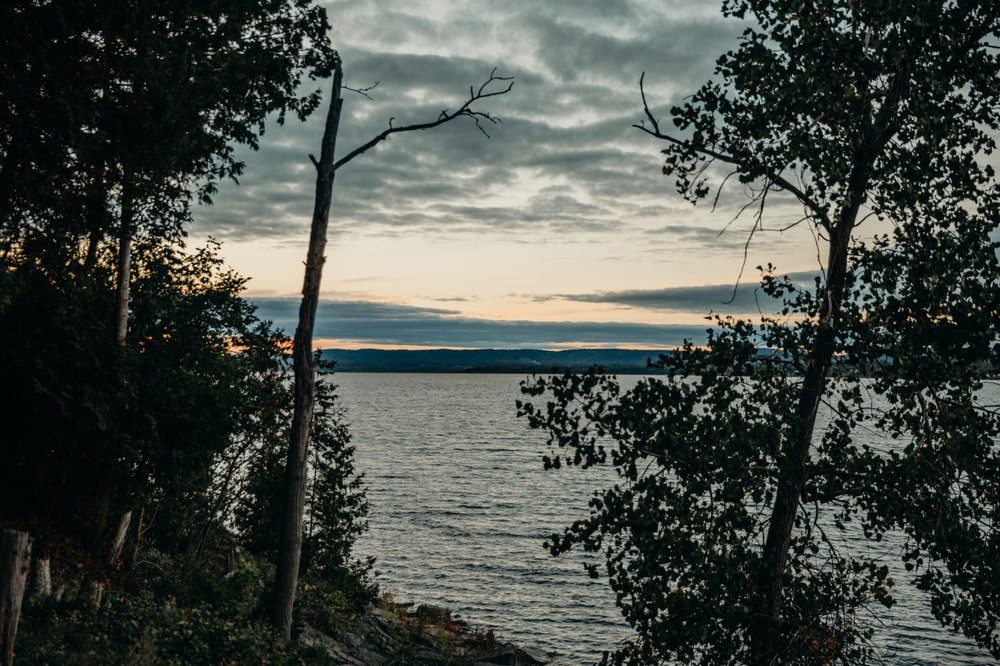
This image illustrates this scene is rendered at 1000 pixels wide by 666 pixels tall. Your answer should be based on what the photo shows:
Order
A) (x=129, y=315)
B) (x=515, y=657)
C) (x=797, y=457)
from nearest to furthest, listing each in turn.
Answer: (x=797, y=457) < (x=129, y=315) < (x=515, y=657)

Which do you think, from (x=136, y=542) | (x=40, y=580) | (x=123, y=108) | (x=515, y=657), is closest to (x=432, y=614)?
(x=515, y=657)

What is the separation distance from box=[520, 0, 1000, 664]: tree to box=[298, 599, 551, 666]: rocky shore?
38.6ft

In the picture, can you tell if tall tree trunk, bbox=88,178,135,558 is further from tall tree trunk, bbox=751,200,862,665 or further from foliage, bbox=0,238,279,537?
tall tree trunk, bbox=751,200,862,665

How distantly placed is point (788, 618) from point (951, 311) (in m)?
4.14

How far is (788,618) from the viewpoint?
955 centimetres

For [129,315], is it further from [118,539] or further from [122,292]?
[118,539]

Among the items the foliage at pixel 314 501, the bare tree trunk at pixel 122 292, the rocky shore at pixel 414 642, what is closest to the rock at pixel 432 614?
the rocky shore at pixel 414 642

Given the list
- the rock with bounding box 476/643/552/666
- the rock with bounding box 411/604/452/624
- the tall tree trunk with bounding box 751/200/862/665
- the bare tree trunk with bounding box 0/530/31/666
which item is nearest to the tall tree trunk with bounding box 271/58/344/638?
the bare tree trunk with bounding box 0/530/31/666

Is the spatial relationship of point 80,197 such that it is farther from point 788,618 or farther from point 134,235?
point 788,618

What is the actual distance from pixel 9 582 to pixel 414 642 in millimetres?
18715

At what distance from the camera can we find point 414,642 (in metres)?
25.2

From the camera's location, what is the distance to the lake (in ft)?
95.4

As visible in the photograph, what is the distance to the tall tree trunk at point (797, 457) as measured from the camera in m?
9.24

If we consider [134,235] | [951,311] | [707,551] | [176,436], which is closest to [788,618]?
[707,551]
